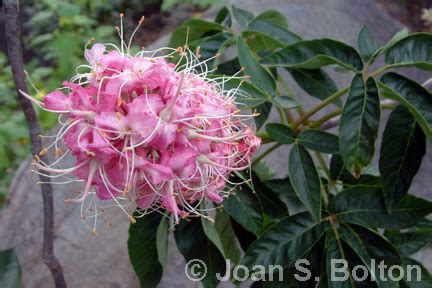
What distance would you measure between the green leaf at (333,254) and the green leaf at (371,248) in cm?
1

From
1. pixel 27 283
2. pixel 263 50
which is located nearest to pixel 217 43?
pixel 263 50

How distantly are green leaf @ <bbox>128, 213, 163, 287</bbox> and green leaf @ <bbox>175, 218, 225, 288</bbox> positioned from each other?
0.04 m

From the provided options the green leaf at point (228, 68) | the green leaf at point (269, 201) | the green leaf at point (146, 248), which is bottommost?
the green leaf at point (146, 248)

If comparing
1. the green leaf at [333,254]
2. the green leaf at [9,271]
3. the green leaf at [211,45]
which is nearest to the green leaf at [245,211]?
the green leaf at [333,254]

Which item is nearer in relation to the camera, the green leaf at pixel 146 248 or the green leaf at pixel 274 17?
the green leaf at pixel 146 248

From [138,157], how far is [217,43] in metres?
0.41

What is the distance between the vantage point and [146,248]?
0.87m

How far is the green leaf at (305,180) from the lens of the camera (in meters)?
0.75

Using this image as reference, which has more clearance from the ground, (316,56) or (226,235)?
(316,56)

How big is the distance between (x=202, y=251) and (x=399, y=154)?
0.31 m

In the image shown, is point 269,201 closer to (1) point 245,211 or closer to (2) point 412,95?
(1) point 245,211

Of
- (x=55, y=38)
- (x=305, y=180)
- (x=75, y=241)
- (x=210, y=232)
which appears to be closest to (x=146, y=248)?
(x=210, y=232)

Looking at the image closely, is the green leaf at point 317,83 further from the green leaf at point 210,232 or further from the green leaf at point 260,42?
the green leaf at point 210,232

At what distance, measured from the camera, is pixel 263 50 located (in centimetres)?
101
